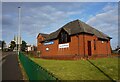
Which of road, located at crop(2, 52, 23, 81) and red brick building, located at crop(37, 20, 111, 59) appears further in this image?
red brick building, located at crop(37, 20, 111, 59)

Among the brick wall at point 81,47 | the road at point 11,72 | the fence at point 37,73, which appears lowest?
the road at point 11,72

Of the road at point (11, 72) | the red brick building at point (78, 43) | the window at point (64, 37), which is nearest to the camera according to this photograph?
the road at point (11, 72)

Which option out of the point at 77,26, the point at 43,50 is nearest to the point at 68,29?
the point at 77,26

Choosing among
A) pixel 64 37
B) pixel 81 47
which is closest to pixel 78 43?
pixel 81 47

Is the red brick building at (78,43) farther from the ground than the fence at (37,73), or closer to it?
farther from the ground

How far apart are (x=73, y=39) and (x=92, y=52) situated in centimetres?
430

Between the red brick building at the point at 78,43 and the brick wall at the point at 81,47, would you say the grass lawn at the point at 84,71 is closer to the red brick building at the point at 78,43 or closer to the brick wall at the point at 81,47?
the red brick building at the point at 78,43

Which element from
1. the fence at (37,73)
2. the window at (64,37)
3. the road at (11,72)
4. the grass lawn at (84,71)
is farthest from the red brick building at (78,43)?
the fence at (37,73)

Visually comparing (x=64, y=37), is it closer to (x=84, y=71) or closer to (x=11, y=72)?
(x=84, y=71)

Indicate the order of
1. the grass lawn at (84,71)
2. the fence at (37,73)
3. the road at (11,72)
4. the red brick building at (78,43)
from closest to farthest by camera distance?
the fence at (37,73), the road at (11,72), the grass lawn at (84,71), the red brick building at (78,43)

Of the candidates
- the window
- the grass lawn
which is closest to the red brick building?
the window

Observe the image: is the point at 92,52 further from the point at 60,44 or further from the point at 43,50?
the point at 43,50

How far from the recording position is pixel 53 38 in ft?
147

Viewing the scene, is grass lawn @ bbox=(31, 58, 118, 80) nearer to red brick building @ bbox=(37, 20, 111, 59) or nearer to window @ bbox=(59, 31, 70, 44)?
red brick building @ bbox=(37, 20, 111, 59)
